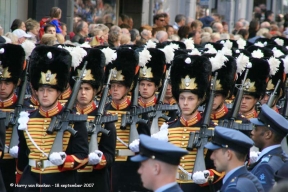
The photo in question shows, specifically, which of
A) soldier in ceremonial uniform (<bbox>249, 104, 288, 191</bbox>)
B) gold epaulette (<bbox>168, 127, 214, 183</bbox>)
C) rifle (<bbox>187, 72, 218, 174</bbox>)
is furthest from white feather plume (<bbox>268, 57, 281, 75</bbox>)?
soldier in ceremonial uniform (<bbox>249, 104, 288, 191</bbox>)

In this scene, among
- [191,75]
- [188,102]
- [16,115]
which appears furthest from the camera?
[16,115]

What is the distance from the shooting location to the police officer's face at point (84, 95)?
1000 cm

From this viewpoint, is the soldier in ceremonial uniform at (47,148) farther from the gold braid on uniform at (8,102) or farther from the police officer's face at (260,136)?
the gold braid on uniform at (8,102)

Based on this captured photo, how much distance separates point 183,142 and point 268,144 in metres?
1.34

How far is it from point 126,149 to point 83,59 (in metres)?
1.12

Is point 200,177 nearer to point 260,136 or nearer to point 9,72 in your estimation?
point 260,136

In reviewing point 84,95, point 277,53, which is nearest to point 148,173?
point 84,95

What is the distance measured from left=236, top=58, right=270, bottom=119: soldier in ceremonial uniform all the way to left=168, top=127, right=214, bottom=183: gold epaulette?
1.84m

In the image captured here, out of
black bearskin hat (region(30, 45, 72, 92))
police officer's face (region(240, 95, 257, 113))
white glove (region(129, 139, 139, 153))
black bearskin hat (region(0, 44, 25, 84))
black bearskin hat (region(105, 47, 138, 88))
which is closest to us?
black bearskin hat (region(30, 45, 72, 92))

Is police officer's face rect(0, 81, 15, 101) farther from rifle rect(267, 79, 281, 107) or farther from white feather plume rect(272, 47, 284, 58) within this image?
white feather plume rect(272, 47, 284, 58)

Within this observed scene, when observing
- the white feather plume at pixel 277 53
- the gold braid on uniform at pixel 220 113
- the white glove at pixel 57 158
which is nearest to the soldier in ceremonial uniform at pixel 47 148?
the white glove at pixel 57 158

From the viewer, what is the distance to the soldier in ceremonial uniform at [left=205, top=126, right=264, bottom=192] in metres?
6.69

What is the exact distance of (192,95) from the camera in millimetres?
9359

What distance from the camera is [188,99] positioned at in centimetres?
926
